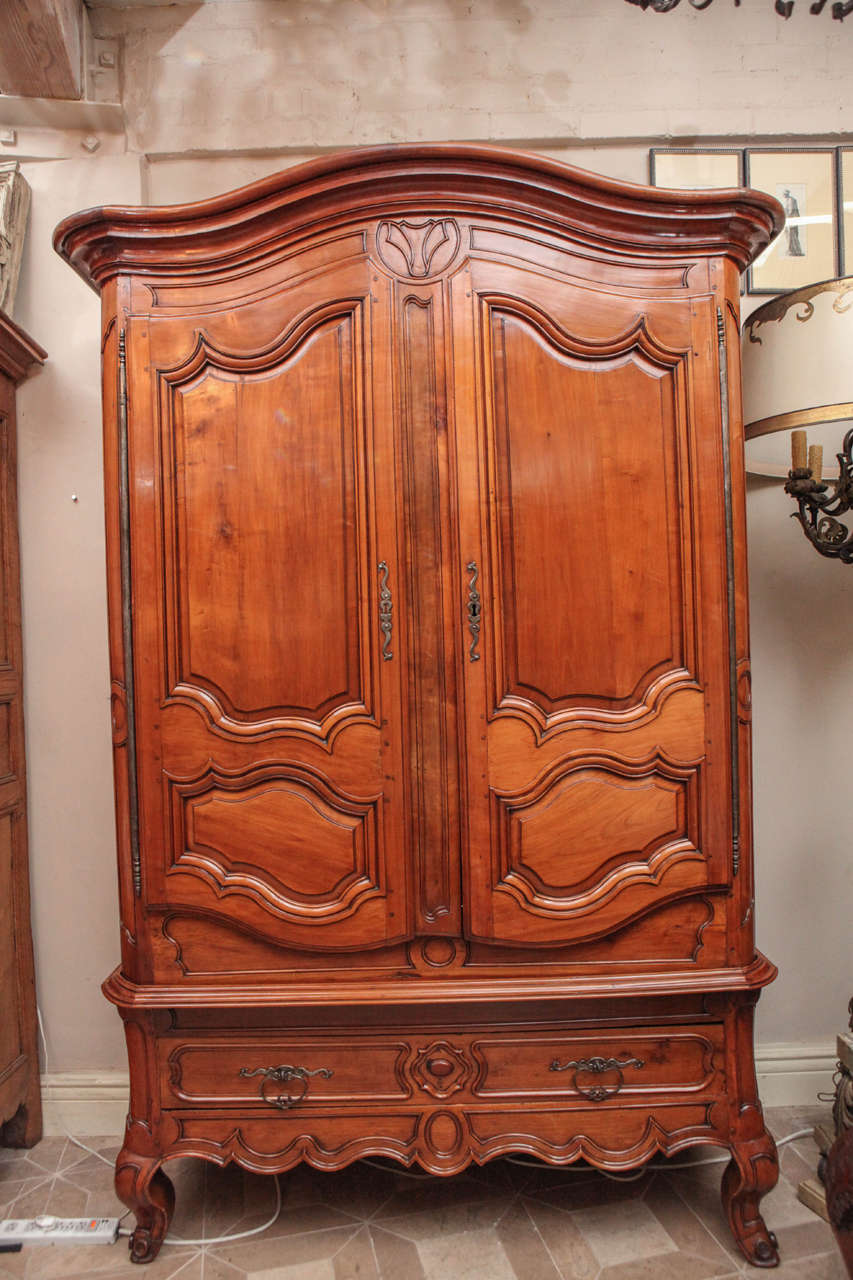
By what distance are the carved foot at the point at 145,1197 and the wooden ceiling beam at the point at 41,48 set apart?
8.66 ft

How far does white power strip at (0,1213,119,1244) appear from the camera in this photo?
1.71 meters

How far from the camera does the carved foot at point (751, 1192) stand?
155 centimetres

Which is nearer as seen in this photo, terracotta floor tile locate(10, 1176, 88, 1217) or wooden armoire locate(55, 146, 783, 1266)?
wooden armoire locate(55, 146, 783, 1266)

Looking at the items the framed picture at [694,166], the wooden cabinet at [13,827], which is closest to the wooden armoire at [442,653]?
the wooden cabinet at [13,827]

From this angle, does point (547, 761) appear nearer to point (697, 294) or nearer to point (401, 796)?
point (401, 796)

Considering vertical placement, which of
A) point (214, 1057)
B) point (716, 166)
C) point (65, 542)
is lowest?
point (214, 1057)

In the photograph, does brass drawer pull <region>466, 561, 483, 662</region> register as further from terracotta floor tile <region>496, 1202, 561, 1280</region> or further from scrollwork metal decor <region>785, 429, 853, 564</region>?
terracotta floor tile <region>496, 1202, 561, 1280</region>

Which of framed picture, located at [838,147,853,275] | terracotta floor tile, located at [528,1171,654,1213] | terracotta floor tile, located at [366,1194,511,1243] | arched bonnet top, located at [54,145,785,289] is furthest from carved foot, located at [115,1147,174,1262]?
framed picture, located at [838,147,853,275]

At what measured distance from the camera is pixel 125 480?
5.16 ft

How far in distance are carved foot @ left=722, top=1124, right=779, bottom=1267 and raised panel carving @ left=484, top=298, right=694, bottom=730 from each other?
93 centimetres

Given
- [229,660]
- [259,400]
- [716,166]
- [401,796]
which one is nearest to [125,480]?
[259,400]

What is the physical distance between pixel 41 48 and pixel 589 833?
7.83ft

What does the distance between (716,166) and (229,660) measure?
1.94 meters

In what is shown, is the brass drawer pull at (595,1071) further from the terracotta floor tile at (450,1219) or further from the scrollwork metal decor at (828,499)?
the scrollwork metal decor at (828,499)
